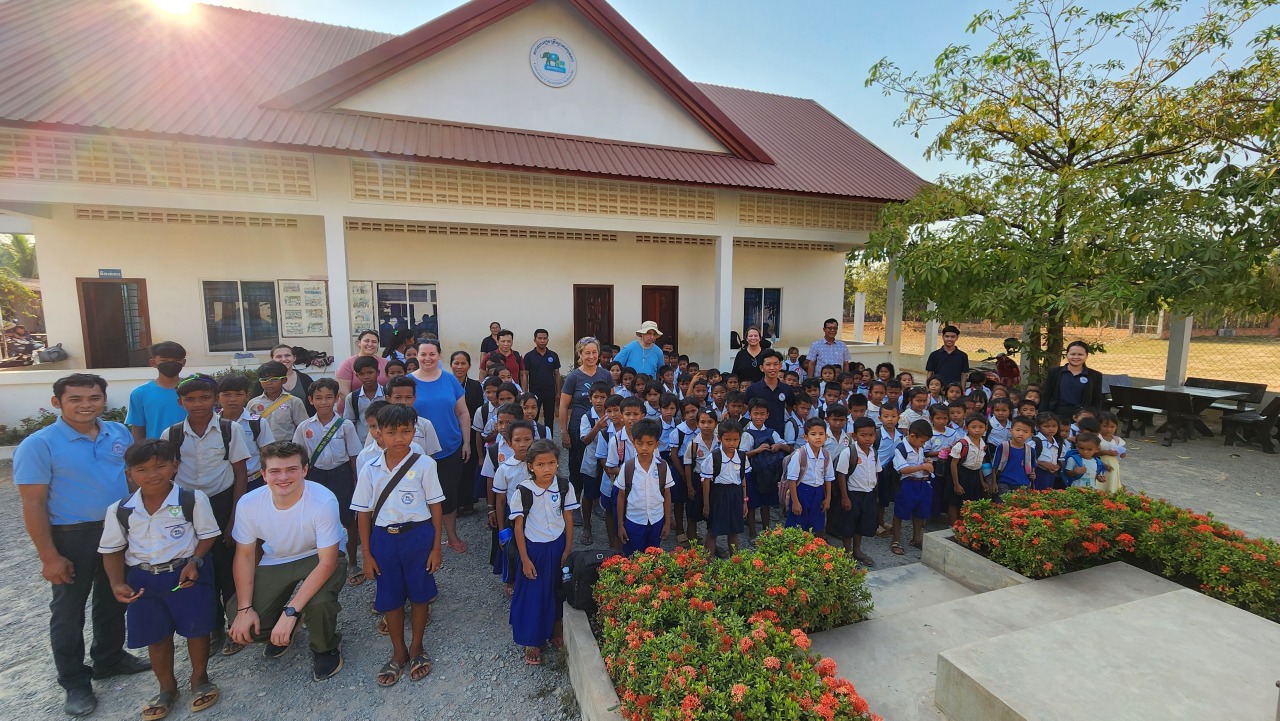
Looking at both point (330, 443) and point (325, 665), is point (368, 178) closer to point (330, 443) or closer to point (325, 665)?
point (330, 443)

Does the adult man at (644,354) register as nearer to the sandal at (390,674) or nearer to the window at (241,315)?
the sandal at (390,674)

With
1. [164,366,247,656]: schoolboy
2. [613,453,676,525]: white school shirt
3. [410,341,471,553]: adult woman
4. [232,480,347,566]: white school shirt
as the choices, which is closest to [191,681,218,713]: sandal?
[164,366,247,656]: schoolboy

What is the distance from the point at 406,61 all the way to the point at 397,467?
7.22 meters

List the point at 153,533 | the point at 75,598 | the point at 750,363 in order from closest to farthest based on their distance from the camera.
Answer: the point at 153,533 < the point at 75,598 < the point at 750,363

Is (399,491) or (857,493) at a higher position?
(399,491)

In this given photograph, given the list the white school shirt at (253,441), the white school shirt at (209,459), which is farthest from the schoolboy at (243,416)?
the white school shirt at (209,459)

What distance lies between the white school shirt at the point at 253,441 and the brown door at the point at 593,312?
24.2ft

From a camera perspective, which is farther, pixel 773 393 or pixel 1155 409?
pixel 1155 409

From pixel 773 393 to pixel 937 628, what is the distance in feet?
8.30

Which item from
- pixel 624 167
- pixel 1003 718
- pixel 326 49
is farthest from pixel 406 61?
pixel 1003 718

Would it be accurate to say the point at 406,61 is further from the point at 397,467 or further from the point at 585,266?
the point at 397,467

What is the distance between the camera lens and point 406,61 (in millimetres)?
7773

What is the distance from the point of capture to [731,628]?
260 centimetres

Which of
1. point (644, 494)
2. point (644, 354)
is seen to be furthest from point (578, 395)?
point (644, 354)
